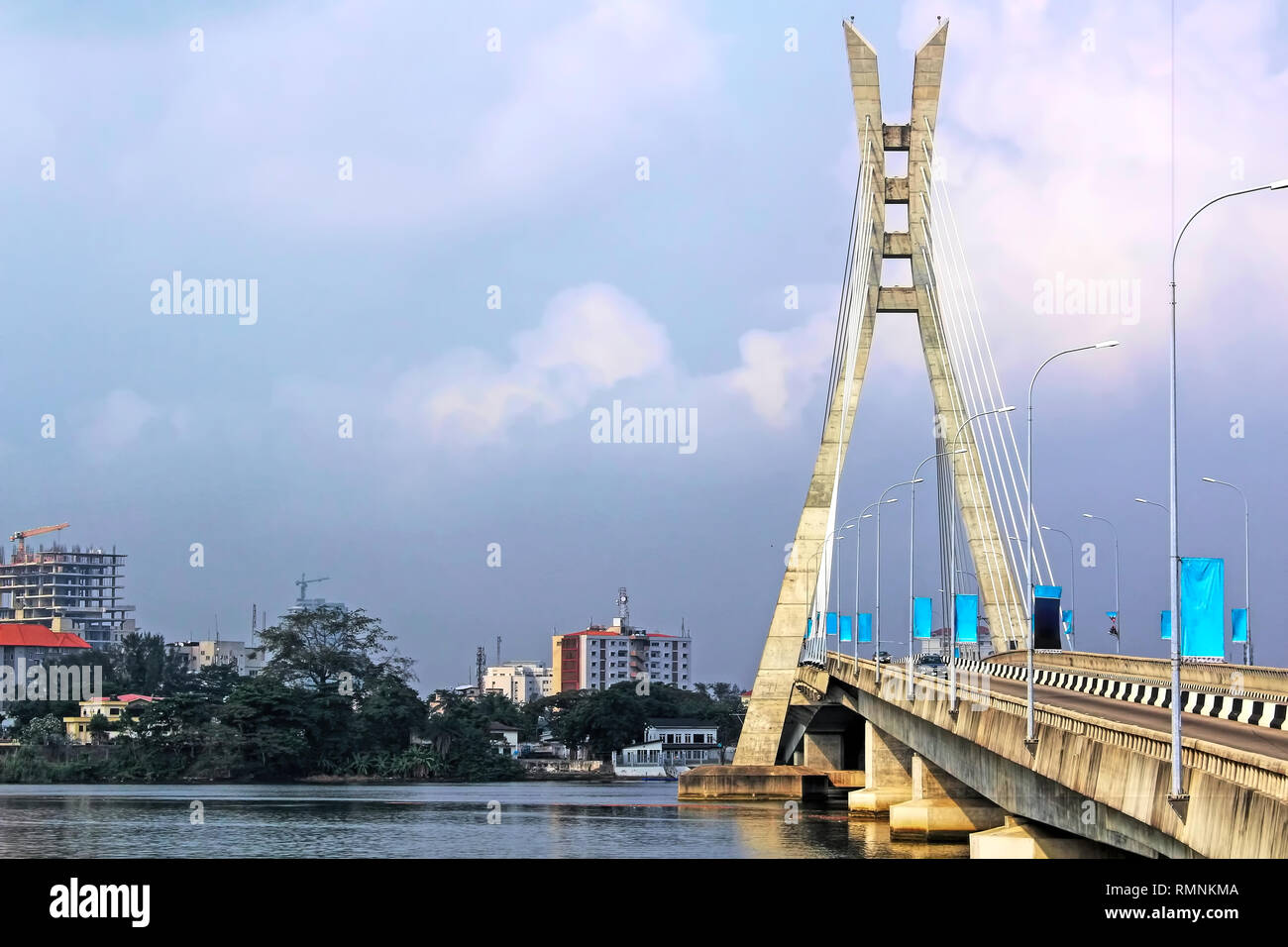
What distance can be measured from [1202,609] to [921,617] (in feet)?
118

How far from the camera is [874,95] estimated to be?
68875 mm

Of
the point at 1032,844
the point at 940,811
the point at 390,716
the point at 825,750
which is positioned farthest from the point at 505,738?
the point at 1032,844

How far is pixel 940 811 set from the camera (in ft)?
167

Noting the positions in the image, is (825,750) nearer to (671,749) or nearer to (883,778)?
(883,778)

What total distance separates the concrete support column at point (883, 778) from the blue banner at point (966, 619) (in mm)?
14116

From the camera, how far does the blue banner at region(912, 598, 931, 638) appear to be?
193ft

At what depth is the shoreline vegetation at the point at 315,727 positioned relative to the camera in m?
106

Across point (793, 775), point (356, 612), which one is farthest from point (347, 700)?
point (793, 775)

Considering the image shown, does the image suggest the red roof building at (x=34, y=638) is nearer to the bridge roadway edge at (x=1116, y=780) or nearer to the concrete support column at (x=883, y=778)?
the concrete support column at (x=883, y=778)

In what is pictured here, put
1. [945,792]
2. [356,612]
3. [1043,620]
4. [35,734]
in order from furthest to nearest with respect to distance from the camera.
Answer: [356,612] → [35,734] → [945,792] → [1043,620]

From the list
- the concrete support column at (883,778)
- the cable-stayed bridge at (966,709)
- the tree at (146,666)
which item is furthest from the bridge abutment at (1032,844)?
the tree at (146,666)
